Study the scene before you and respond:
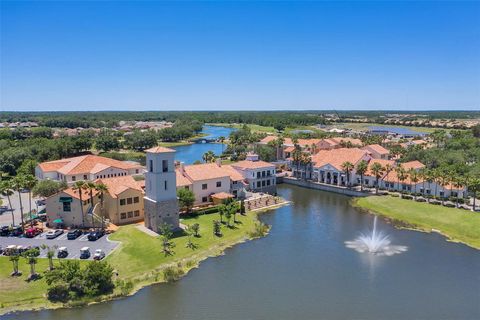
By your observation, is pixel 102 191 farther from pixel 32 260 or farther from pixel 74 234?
pixel 32 260

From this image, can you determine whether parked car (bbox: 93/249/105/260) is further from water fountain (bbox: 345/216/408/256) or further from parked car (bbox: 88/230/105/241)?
water fountain (bbox: 345/216/408/256)

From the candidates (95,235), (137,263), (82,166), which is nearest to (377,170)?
(137,263)

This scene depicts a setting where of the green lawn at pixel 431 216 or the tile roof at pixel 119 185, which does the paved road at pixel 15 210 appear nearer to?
the tile roof at pixel 119 185

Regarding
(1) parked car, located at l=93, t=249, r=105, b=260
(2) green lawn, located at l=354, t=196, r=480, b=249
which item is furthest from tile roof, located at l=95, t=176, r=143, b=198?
(2) green lawn, located at l=354, t=196, r=480, b=249

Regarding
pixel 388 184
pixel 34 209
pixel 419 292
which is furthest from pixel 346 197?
pixel 34 209

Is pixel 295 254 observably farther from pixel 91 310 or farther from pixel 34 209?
pixel 34 209

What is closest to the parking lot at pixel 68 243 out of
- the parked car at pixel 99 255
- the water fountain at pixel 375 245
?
the parked car at pixel 99 255
